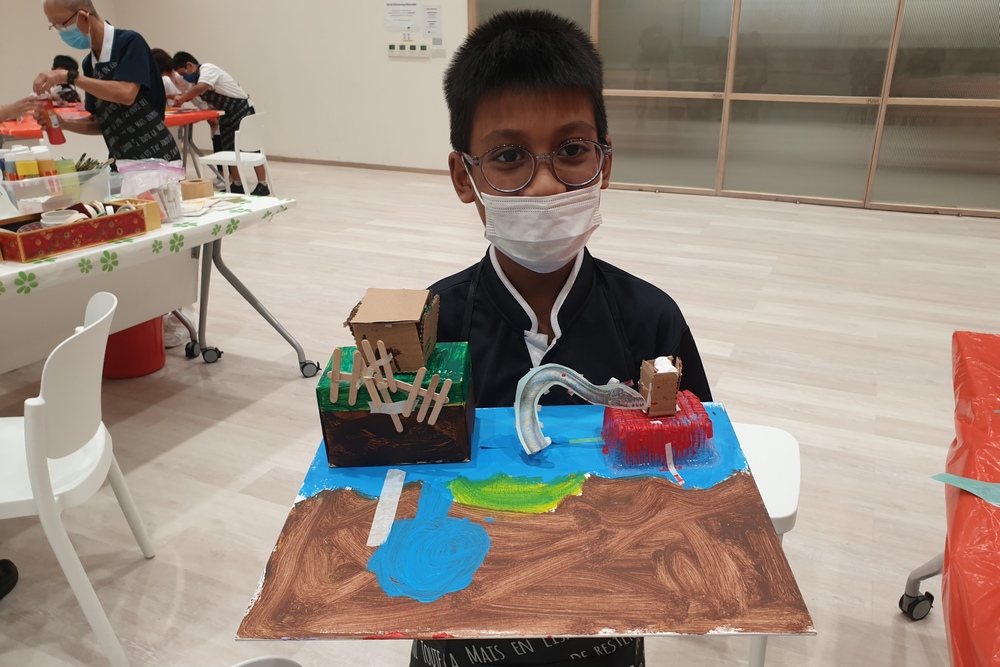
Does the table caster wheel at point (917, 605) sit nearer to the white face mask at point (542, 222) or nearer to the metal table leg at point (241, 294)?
the white face mask at point (542, 222)

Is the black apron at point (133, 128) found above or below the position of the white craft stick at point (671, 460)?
above

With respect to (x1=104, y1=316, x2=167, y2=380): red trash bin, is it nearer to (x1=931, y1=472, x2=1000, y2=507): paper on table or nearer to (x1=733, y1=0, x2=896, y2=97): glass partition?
(x1=931, y1=472, x2=1000, y2=507): paper on table

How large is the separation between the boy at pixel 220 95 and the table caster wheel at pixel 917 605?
4898 mm

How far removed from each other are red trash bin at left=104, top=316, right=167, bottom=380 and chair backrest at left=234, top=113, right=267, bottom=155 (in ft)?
7.15

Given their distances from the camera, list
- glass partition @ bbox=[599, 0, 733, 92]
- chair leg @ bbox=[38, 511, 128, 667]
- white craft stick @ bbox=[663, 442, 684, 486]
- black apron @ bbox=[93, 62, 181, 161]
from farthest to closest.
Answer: glass partition @ bbox=[599, 0, 733, 92] → black apron @ bbox=[93, 62, 181, 161] → chair leg @ bbox=[38, 511, 128, 667] → white craft stick @ bbox=[663, 442, 684, 486]

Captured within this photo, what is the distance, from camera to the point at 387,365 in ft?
2.53

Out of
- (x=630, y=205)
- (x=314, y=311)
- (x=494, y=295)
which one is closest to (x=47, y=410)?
(x=494, y=295)

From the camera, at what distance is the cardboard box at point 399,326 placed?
78 centimetres

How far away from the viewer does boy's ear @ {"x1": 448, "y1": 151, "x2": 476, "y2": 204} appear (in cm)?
100

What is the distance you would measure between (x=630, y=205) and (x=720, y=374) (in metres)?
2.69

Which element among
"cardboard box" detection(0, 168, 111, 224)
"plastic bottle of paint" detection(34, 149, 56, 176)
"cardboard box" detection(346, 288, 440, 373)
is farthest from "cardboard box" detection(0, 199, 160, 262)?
"cardboard box" detection(346, 288, 440, 373)

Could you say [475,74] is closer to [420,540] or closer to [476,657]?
[420,540]

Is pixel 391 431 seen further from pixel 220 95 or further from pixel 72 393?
pixel 220 95

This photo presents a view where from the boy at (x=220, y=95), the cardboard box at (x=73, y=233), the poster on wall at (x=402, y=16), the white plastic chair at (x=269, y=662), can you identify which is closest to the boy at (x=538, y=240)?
the white plastic chair at (x=269, y=662)
